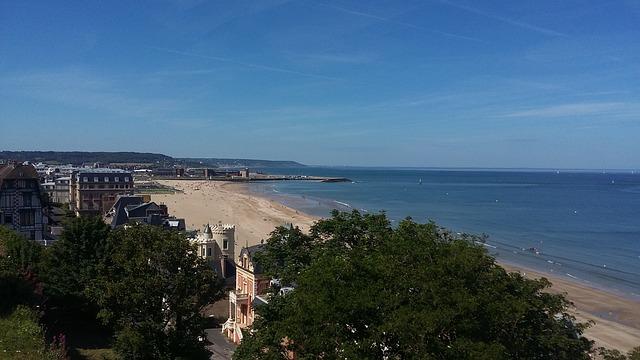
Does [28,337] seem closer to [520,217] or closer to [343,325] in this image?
[343,325]

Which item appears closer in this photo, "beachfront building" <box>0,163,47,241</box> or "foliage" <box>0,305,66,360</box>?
"foliage" <box>0,305,66,360</box>

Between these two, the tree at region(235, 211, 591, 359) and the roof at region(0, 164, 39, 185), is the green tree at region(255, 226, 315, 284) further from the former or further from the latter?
the roof at region(0, 164, 39, 185)

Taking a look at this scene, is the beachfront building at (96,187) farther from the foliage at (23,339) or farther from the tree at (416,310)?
the tree at (416,310)

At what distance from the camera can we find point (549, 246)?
230ft

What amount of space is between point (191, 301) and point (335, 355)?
6.75 m

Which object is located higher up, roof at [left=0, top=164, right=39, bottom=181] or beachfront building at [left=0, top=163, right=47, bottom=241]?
roof at [left=0, top=164, right=39, bottom=181]

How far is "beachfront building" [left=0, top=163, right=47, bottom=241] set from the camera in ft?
145

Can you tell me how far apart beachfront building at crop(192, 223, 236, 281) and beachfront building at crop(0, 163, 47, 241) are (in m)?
13.5

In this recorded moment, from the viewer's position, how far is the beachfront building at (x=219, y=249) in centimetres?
4031

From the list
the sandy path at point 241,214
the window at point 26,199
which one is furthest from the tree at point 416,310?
the sandy path at point 241,214

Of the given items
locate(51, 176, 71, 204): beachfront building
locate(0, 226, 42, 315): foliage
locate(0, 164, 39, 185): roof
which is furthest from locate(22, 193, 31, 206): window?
locate(51, 176, 71, 204): beachfront building

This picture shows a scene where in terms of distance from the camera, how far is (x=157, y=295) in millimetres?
18234

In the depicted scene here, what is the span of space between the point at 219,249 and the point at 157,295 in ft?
77.8

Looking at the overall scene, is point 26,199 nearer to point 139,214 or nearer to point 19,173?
point 19,173
